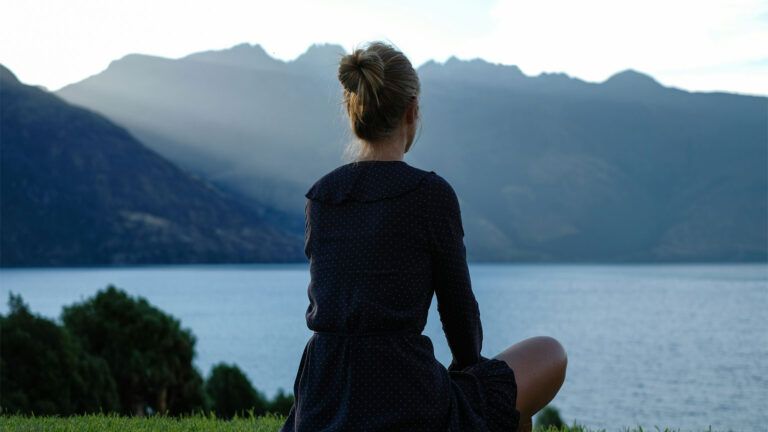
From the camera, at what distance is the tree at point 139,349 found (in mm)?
16234

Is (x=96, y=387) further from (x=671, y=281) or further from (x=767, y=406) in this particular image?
(x=671, y=281)

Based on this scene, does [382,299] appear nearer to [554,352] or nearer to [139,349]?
[554,352]

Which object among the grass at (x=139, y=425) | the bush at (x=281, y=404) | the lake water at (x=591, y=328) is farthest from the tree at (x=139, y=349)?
the grass at (x=139, y=425)

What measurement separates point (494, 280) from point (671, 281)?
38.0 meters

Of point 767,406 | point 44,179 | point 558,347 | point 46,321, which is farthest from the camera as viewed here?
point 44,179

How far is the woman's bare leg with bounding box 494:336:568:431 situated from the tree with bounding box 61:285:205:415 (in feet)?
44.3

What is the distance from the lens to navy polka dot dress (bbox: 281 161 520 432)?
2.97m

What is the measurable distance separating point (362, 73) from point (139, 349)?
47.3 feet

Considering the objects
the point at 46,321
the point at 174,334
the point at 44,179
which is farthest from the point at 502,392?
the point at 44,179

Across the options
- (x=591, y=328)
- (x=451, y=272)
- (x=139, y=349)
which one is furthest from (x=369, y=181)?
(x=591, y=328)

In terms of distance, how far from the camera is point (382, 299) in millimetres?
2988

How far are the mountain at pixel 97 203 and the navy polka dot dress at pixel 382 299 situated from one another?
172 metres

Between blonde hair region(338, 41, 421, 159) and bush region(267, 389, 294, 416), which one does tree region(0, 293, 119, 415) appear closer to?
bush region(267, 389, 294, 416)

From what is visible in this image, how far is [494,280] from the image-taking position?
636ft
